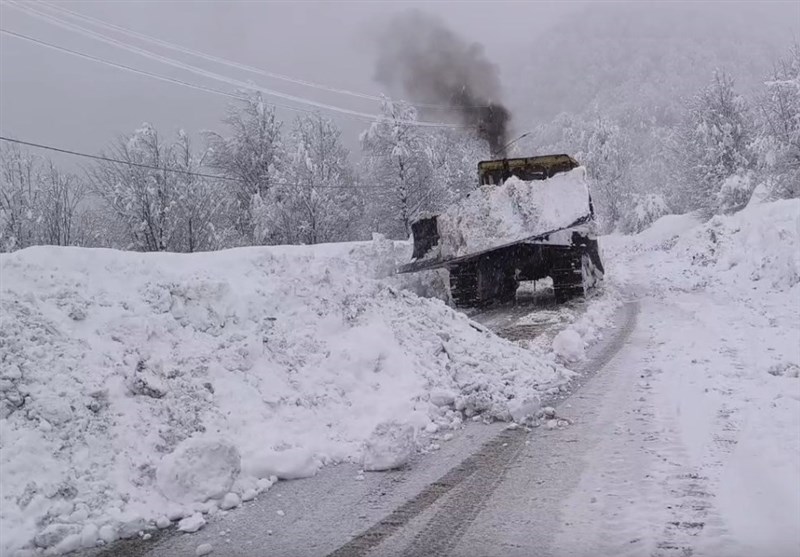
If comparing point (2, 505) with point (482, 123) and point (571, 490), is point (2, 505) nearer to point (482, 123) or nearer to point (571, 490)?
point (571, 490)

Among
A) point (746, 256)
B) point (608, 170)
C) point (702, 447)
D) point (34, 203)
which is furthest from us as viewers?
point (608, 170)

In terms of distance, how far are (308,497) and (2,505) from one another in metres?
1.67

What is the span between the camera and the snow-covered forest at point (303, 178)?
25.8 m

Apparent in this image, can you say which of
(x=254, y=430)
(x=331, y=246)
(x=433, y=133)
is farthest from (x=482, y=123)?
(x=254, y=430)

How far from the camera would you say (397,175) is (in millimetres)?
33531

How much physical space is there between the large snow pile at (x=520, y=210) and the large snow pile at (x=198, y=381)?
4809 mm

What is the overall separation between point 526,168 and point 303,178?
793 inches

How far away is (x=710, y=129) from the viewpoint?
112 ft

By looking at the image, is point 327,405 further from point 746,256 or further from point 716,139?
point 716,139

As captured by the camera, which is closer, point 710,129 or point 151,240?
point 151,240

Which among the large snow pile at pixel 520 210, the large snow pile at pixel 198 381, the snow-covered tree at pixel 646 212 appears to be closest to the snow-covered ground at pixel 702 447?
the large snow pile at pixel 198 381

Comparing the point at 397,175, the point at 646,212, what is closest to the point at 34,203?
the point at 397,175

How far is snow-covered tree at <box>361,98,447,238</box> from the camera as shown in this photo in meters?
33.5

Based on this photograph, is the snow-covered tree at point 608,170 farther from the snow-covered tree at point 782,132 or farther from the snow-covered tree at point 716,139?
the snow-covered tree at point 782,132
